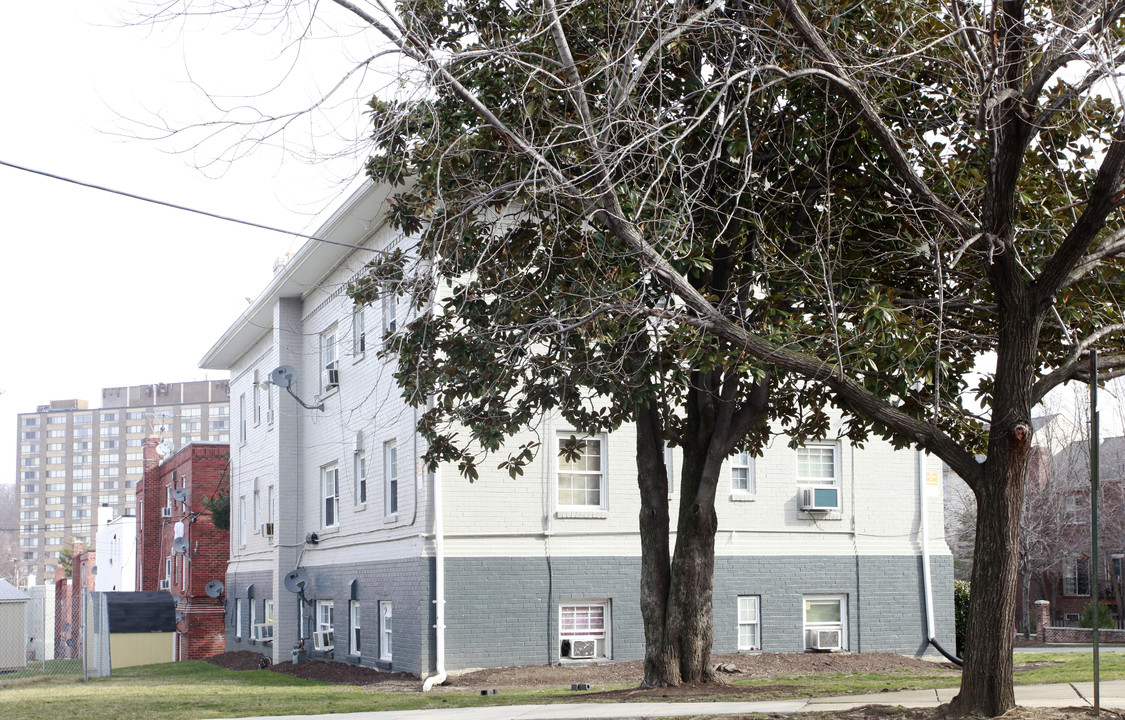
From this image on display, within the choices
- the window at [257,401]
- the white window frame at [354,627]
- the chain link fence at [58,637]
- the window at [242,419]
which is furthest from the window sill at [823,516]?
the window at [242,419]

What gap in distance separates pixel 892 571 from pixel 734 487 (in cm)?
401

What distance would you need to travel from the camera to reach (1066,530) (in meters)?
45.8

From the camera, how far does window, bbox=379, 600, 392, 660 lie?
76.5 feet

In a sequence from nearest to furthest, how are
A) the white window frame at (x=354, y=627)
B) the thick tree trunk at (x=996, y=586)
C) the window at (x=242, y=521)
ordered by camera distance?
the thick tree trunk at (x=996, y=586)
the white window frame at (x=354, y=627)
the window at (x=242, y=521)

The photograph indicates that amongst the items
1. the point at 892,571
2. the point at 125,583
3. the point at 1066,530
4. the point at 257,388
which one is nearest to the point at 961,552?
the point at 1066,530

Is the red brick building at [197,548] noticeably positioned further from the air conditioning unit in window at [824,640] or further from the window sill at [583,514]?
the air conditioning unit in window at [824,640]

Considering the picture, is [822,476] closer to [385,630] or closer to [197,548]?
[385,630]

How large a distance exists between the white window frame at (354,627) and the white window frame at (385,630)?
1.60 metres

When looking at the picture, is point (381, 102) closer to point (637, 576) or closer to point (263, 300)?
point (637, 576)

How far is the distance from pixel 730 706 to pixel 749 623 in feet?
38.6

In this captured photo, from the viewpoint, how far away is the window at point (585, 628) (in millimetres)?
21797

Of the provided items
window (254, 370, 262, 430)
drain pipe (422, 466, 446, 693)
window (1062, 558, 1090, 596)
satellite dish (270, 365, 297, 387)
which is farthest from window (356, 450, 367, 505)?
window (1062, 558, 1090, 596)

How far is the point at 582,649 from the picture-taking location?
71.1 feet

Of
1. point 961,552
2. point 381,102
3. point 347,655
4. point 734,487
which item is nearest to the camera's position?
point 381,102
